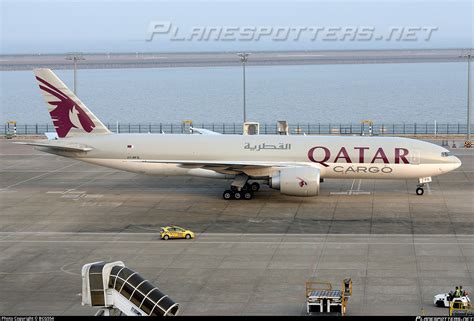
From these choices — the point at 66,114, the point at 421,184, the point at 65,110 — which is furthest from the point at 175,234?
the point at 421,184

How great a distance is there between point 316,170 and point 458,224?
9521 millimetres

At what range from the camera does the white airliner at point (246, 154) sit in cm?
5366

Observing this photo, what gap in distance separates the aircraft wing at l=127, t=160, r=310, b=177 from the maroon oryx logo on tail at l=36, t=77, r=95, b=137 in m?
5.97

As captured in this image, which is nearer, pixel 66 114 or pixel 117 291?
pixel 117 291

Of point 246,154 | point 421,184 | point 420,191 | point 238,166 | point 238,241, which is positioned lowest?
point 238,241

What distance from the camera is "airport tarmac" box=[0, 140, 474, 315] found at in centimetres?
3453

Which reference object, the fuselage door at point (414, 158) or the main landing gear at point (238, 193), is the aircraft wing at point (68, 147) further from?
the fuselage door at point (414, 158)

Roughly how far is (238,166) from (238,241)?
1053 centimetres

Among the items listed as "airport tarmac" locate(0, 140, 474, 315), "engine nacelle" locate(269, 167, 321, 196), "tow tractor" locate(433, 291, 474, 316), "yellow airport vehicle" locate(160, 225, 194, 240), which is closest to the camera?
"tow tractor" locate(433, 291, 474, 316)

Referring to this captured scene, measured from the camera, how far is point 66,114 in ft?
187

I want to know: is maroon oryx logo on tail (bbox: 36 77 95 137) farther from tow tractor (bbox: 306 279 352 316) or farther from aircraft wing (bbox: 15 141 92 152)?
tow tractor (bbox: 306 279 352 316)

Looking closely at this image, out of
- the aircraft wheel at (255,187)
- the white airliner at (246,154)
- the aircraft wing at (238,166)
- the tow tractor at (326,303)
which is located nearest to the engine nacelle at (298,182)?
the white airliner at (246,154)

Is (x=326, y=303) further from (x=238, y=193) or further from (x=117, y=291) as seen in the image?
(x=238, y=193)

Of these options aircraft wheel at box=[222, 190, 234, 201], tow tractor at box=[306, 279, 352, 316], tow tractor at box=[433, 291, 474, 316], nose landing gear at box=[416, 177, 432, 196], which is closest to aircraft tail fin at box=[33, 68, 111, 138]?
aircraft wheel at box=[222, 190, 234, 201]
